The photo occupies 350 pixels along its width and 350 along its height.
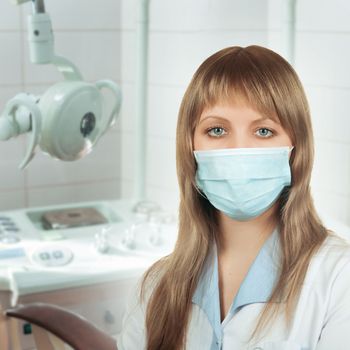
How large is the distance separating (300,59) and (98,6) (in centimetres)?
69

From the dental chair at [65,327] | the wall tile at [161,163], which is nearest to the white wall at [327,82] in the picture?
the wall tile at [161,163]

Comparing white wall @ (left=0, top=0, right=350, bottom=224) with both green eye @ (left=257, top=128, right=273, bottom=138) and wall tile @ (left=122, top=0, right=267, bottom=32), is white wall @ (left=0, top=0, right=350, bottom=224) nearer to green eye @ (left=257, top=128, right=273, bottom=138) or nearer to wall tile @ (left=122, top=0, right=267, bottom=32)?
wall tile @ (left=122, top=0, right=267, bottom=32)

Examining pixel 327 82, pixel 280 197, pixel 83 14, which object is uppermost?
pixel 83 14

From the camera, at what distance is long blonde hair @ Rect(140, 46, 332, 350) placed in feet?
4.05

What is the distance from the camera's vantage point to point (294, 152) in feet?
4.18

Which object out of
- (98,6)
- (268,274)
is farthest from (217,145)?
(98,6)

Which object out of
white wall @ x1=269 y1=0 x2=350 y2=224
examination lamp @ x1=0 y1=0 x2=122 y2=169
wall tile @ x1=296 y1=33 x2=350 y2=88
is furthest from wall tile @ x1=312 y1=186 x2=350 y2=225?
examination lamp @ x1=0 y1=0 x2=122 y2=169

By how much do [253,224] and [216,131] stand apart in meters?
0.20

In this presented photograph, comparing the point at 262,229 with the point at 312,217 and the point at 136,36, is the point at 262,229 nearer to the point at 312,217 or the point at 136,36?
the point at 312,217

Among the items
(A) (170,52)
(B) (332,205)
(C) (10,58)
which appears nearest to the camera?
(B) (332,205)

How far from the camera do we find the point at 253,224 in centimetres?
134

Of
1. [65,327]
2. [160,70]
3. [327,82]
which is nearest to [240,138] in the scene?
[65,327]

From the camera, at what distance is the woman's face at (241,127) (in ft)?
4.04

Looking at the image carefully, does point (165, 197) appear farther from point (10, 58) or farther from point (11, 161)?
point (10, 58)
